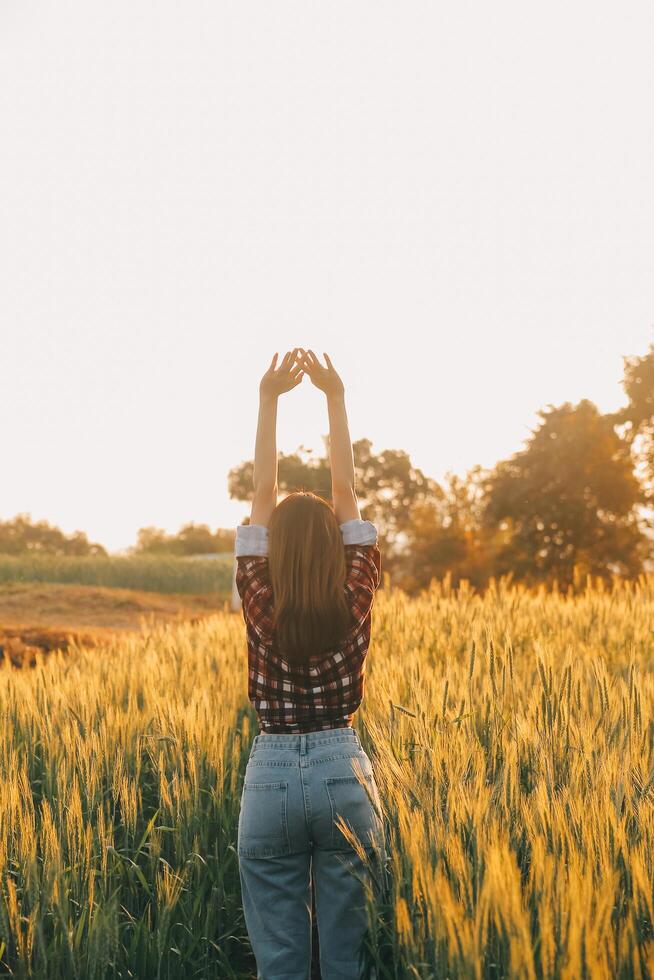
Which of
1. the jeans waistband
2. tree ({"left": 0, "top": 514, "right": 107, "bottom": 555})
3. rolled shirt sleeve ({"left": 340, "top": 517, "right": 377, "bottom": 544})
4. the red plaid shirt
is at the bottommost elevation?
the jeans waistband

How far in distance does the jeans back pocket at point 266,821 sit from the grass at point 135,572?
2414 centimetres

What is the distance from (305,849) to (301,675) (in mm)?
452

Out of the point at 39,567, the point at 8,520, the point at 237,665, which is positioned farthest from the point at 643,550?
the point at 8,520

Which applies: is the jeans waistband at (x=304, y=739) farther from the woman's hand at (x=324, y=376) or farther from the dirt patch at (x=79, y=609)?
the dirt patch at (x=79, y=609)

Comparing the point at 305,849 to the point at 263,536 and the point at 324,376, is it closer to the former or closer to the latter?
the point at 263,536

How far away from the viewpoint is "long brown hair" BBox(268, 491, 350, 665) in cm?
230

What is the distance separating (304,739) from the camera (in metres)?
2.35

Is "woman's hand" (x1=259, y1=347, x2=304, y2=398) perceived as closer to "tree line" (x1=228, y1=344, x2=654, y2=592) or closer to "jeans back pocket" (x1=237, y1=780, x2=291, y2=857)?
"jeans back pocket" (x1=237, y1=780, x2=291, y2=857)

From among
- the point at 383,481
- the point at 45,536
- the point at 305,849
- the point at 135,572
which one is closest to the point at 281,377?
the point at 305,849

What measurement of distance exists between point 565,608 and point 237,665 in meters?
2.77

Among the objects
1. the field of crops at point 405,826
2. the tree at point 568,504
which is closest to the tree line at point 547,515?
the tree at point 568,504

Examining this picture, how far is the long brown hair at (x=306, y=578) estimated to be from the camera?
2305mm

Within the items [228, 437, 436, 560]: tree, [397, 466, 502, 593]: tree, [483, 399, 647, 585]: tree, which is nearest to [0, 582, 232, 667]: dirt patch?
[397, 466, 502, 593]: tree

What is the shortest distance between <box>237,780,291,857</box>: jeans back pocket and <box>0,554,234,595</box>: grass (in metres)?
24.1
